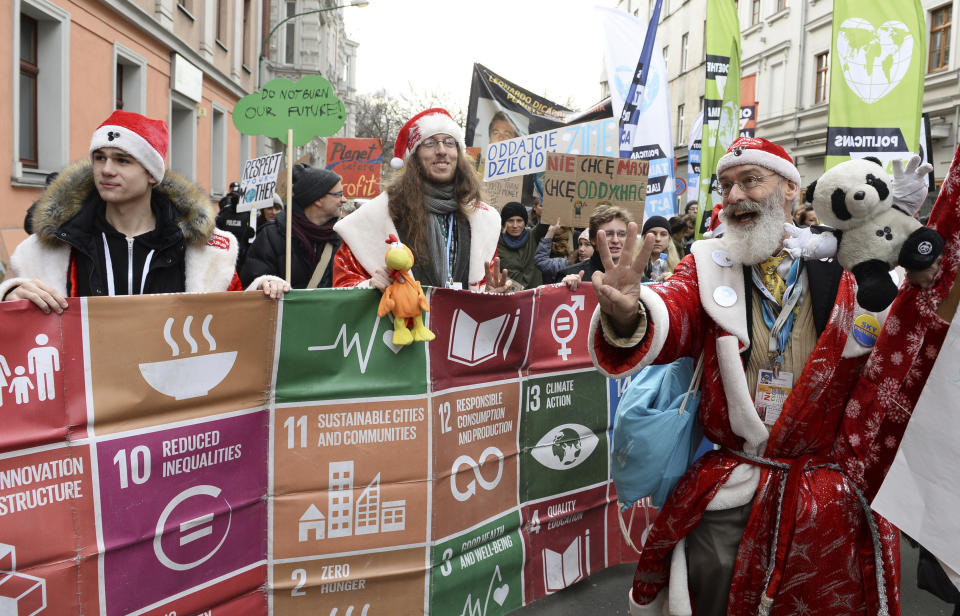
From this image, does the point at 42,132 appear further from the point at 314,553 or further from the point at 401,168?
the point at 314,553

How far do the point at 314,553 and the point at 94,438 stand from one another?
0.94 m

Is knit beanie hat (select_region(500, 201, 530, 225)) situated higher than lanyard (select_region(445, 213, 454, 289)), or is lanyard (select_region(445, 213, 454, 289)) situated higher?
knit beanie hat (select_region(500, 201, 530, 225))

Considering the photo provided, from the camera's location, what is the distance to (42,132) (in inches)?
442

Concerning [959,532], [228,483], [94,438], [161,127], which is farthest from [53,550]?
[959,532]

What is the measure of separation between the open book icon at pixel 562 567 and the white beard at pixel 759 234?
190 centimetres

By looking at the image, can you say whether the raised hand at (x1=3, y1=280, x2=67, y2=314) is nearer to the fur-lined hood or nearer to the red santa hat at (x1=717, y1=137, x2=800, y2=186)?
the fur-lined hood

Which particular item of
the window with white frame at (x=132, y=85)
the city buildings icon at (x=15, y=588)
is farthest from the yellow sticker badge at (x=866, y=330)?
the window with white frame at (x=132, y=85)

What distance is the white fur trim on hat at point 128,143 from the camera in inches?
111

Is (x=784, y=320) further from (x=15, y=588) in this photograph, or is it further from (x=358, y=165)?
(x=358, y=165)

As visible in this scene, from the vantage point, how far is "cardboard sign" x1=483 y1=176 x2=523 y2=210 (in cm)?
903

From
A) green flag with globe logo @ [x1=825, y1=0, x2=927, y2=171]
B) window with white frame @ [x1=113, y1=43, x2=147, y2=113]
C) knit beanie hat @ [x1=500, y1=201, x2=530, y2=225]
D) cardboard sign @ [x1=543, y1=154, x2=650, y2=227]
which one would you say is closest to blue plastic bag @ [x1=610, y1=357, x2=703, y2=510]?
cardboard sign @ [x1=543, y1=154, x2=650, y2=227]

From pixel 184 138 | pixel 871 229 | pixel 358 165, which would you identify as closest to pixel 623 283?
pixel 871 229

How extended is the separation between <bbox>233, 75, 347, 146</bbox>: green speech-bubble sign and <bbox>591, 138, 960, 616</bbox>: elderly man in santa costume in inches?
115

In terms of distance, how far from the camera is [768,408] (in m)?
2.36
